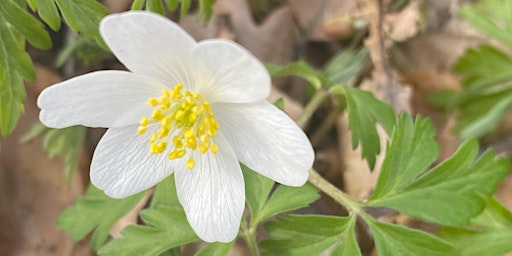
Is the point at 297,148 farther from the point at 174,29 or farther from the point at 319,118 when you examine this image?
the point at 319,118

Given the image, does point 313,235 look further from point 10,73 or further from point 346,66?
point 346,66

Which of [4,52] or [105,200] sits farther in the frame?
[105,200]

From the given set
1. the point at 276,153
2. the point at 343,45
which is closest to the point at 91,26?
the point at 276,153

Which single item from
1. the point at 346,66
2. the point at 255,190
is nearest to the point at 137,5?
the point at 255,190

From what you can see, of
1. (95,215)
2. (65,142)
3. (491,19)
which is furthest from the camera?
(491,19)

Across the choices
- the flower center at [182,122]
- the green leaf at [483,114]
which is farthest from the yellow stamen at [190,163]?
the green leaf at [483,114]

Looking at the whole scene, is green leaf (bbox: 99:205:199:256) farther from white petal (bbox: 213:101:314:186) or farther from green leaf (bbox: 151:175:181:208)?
white petal (bbox: 213:101:314:186)

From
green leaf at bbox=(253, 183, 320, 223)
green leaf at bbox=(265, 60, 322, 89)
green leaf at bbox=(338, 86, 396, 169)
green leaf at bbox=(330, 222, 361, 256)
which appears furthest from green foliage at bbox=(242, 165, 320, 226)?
green leaf at bbox=(265, 60, 322, 89)
